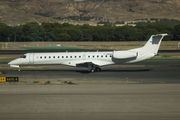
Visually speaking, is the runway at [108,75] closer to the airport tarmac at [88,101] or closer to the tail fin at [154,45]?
the tail fin at [154,45]

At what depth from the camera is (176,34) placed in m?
105

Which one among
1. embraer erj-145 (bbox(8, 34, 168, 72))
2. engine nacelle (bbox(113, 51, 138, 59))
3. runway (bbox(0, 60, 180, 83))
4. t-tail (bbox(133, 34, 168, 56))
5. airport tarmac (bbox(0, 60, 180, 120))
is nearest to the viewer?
airport tarmac (bbox(0, 60, 180, 120))

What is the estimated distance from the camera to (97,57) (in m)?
30.7

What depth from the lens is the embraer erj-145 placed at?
3014cm

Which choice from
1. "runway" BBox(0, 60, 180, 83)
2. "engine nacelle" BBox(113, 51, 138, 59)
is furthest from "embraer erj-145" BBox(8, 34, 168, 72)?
"runway" BBox(0, 60, 180, 83)

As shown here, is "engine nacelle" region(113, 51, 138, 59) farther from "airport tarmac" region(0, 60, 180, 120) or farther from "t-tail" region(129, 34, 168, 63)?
"airport tarmac" region(0, 60, 180, 120)

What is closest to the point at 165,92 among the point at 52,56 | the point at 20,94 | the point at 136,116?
the point at 136,116

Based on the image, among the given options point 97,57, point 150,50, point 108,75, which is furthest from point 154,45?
point 108,75

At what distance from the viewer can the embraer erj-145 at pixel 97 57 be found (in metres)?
30.1

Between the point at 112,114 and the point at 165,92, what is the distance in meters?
6.78

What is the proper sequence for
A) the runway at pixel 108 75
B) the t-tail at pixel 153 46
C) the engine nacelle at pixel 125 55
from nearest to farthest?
1. the runway at pixel 108 75
2. the engine nacelle at pixel 125 55
3. the t-tail at pixel 153 46

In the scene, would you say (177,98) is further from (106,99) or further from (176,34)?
(176,34)

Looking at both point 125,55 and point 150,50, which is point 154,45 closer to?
point 150,50

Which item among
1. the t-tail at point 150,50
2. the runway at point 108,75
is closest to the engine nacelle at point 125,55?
the t-tail at point 150,50
